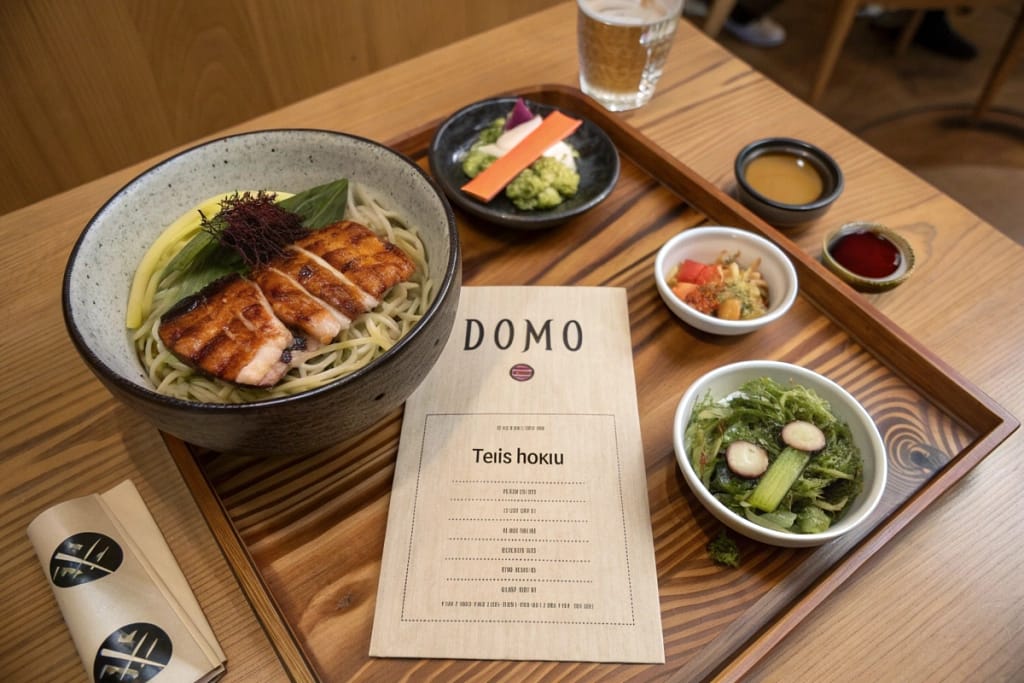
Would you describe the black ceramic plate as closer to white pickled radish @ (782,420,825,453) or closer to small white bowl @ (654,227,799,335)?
small white bowl @ (654,227,799,335)

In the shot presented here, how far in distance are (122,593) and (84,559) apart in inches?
3.8

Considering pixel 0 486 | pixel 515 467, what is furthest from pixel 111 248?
pixel 515 467

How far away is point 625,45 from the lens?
70.4 inches

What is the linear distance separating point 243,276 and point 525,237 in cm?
67

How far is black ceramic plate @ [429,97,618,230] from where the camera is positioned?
1.53 metres

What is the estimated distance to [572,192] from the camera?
1626 millimetres

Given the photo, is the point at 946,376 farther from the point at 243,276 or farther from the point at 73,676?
the point at 73,676

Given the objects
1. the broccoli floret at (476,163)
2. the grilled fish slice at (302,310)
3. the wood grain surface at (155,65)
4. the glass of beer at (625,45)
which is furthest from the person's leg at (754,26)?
the grilled fish slice at (302,310)

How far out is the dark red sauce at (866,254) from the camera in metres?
1.52

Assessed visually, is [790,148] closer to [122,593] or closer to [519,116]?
[519,116]

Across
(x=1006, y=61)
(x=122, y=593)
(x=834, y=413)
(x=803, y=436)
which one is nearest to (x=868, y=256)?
(x=834, y=413)

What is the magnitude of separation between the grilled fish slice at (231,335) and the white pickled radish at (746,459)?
793mm

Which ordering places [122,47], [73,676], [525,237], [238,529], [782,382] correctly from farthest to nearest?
1. [122,47]
2. [525,237]
3. [782,382]
4. [238,529]
5. [73,676]

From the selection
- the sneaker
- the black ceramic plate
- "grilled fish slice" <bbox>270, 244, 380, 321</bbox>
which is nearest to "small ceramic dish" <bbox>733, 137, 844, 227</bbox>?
the black ceramic plate
